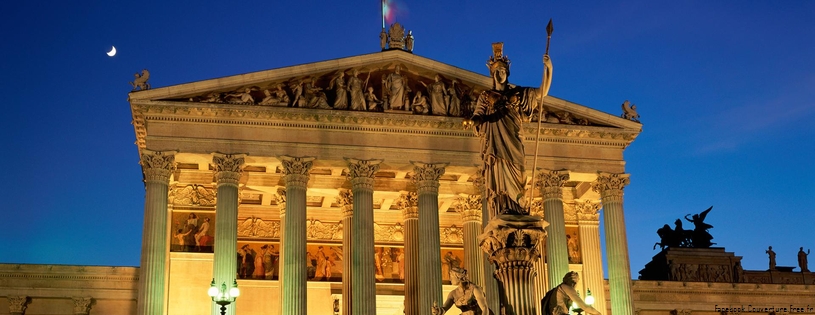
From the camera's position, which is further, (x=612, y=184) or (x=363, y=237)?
(x=612, y=184)

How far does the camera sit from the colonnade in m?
34.9

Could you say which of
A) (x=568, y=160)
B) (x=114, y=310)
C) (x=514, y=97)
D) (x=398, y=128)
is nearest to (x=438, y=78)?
(x=398, y=128)

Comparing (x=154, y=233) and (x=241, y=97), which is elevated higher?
(x=241, y=97)

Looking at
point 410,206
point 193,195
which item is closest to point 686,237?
point 410,206

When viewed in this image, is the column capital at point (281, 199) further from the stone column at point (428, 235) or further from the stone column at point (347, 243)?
the stone column at point (428, 235)

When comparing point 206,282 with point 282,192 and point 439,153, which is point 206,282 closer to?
point 282,192

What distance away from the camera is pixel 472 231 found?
40.9 m

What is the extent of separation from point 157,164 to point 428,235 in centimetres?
1014

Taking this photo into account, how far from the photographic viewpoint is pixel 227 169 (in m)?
36.1

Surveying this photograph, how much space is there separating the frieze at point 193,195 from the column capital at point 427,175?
8.51 m

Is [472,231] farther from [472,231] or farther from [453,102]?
[453,102]

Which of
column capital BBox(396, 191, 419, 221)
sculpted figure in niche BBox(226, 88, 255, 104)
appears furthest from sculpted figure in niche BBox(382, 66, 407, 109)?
sculpted figure in niche BBox(226, 88, 255, 104)

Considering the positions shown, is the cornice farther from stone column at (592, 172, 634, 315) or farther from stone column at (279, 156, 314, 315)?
stone column at (592, 172, 634, 315)

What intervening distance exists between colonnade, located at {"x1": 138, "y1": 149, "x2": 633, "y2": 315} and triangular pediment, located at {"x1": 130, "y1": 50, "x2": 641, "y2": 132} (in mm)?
2174
